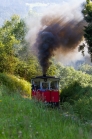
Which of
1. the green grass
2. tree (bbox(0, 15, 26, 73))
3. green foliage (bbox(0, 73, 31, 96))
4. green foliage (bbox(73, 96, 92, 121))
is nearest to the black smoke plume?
green foliage (bbox(0, 73, 31, 96))

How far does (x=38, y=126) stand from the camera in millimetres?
5953

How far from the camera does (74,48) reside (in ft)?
104

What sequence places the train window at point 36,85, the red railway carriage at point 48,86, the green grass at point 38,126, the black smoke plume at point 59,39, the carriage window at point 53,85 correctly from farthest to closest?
the black smoke plume at point 59,39 → the carriage window at point 53,85 → the train window at point 36,85 → the red railway carriage at point 48,86 → the green grass at point 38,126

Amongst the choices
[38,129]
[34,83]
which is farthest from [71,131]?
[34,83]

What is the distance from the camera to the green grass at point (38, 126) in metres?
4.99

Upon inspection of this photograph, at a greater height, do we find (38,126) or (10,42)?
(10,42)

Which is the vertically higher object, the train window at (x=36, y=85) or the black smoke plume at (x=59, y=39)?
the black smoke plume at (x=59, y=39)

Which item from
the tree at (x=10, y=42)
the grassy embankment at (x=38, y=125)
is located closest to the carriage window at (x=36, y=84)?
the tree at (x=10, y=42)

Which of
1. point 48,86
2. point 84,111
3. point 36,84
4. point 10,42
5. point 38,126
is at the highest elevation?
point 10,42

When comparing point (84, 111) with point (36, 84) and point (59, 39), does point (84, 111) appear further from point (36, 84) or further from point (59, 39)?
point (59, 39)

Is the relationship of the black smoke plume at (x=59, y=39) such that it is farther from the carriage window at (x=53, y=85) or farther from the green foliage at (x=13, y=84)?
the carriage window at (x=53, y=85)

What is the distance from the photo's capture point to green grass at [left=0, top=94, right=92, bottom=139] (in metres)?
4.99

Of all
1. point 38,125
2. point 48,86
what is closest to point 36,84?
point 48,86

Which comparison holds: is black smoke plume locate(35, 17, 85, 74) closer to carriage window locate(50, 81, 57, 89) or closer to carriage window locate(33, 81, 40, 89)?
carriage window locate(50, 81, 57, 89)
